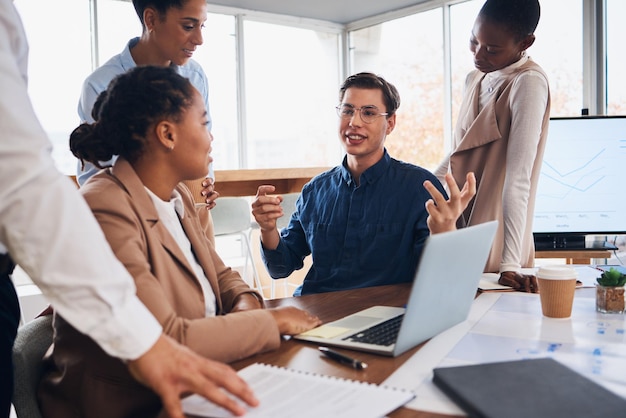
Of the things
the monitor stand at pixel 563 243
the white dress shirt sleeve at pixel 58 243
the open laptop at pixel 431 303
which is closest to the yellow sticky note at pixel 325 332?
the open laptop at pixel 431 303

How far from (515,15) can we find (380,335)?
123 cm

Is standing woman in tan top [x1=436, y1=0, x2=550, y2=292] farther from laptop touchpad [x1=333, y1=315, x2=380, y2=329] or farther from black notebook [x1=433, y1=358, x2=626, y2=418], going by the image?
black notebook [x1=433, y1=358, x2=626, y2=418]

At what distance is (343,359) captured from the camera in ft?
3.32

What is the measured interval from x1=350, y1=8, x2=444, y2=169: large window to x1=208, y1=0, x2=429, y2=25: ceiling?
21 centimetres

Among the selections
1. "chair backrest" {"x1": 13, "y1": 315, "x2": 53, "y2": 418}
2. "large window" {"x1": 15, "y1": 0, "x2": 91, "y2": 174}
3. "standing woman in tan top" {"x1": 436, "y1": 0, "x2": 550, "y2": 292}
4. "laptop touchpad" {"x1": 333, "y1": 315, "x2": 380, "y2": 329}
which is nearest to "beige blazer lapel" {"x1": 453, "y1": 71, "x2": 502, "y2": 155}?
"standing woman in tan top" {"x1": 436, "y1": 0, "x2": 550, "y2": 292}

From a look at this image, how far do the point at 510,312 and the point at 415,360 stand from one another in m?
0.42

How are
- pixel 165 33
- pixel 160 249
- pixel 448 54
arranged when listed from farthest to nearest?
pixel 448 54, pixel 165 33, pixel 160 249

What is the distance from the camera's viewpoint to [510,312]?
4.40 feet

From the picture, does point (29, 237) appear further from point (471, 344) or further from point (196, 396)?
point (471, 344)

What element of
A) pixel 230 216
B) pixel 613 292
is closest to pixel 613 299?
pixel 613 292

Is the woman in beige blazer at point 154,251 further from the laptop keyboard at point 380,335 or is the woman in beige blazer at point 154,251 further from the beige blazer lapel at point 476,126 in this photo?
the beige blazer lapel at point 476,126

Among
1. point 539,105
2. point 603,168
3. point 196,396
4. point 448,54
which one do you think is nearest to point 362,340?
point 196,396

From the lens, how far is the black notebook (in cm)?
73

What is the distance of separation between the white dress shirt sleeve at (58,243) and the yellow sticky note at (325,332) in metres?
0.44
